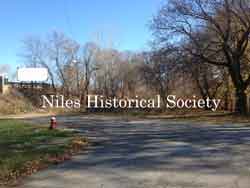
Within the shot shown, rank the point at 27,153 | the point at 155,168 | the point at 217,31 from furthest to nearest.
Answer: the point at 217,31 → the point at 27,153 → the point at 155,168

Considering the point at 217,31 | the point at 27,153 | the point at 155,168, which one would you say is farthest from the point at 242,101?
the point at 155,168

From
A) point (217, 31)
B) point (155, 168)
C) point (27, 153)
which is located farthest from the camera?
point (217, 31)

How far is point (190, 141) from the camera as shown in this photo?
17.1m

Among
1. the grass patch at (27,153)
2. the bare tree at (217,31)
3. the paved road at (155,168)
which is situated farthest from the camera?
the bare tree at (217,31)

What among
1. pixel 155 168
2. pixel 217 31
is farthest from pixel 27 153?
pixel 217 31

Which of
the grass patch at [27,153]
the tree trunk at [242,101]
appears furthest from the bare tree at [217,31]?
the grass patch at [27,153]

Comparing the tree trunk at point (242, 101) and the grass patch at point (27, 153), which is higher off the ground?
the tree trunk at point (242, 101)

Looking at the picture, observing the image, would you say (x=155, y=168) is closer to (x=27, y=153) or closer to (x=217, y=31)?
(x=27, y=153)

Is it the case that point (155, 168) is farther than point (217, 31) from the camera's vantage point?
No

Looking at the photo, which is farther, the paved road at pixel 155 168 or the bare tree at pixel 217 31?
the bare tree at pixel 217 31

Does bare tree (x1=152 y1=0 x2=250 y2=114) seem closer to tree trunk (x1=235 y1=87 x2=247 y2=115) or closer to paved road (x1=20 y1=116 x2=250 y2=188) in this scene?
tree trunk (x1=235 y1=87 x2=247 y2=115)

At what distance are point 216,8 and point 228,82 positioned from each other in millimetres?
16497

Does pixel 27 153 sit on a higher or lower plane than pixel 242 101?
lower

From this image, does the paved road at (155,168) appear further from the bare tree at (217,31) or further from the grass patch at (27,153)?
the bare tree at (217,31)
